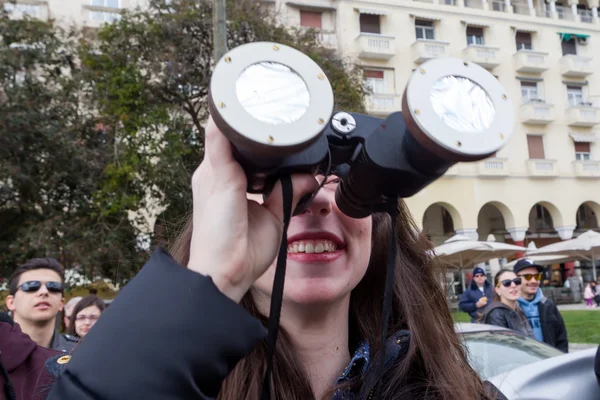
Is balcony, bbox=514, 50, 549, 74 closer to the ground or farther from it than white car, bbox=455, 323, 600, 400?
farther from it

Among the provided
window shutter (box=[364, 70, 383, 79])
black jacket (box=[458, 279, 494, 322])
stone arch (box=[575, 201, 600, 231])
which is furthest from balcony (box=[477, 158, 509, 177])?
black jacket (box=[458, 279, 494, 322])

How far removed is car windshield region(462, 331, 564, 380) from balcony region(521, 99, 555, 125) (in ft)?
64.7

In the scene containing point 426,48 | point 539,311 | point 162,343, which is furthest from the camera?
point 426,48

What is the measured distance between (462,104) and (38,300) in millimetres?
3615

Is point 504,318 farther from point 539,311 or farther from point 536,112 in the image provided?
point 536,112

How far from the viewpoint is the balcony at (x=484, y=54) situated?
2102cm

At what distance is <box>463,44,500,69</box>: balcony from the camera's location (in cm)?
2102

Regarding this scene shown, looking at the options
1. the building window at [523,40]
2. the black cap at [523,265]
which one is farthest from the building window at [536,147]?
the black cap at [523,265]

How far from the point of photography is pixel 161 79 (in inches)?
451

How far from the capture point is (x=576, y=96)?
22859 millimetres

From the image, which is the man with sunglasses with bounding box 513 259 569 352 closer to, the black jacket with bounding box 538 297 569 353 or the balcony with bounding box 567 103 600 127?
the black jacket with bounding box 538 297 569 353

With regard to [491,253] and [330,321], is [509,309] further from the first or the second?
[491,253]

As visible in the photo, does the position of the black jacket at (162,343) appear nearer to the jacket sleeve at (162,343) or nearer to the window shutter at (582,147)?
the jacket sleeve at (162,343)

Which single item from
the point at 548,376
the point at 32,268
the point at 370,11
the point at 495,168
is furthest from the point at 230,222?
the point at 495,168
